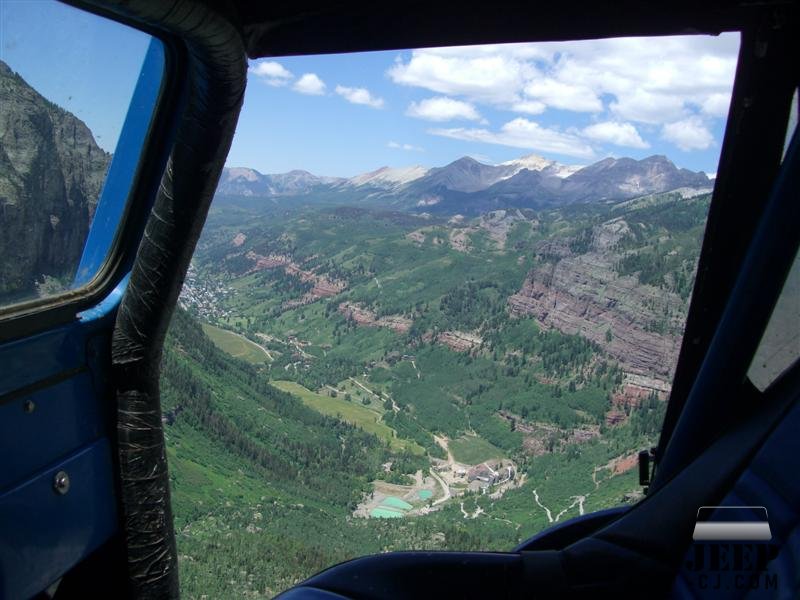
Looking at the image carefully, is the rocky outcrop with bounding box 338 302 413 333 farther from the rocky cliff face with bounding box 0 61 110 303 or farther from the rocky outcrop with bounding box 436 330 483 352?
the rocky cliff face with bounding box 0 61 110 303

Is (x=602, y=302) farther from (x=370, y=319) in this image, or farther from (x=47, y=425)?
(x=370, y=319)

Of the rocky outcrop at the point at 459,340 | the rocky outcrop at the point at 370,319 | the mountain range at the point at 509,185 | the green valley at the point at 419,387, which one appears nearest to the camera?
the green valley at the point at 419,387

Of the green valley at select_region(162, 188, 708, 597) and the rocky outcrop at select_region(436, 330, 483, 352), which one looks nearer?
the green valley at select_region(162, 188, 708, 597)

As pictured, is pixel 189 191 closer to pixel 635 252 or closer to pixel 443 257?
pixel 635 252

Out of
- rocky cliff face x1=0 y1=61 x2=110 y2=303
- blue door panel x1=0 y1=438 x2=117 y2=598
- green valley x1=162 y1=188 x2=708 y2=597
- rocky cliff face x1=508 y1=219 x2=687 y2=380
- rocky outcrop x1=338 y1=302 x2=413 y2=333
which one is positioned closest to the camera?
blue door panel x1=0 y1=438 x2=117 y2=598

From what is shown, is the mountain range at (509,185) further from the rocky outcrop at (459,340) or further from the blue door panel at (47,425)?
the blue door panel at (47,425)

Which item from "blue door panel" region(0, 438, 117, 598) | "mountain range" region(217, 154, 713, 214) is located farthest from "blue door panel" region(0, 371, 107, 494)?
"mountain range" region(217, 154, 713, 214)

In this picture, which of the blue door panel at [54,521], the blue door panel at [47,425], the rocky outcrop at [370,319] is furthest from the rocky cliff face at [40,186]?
the rocky outcrop at [370,319]

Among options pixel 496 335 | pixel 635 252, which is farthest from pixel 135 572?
pixel 496 335
